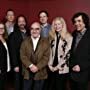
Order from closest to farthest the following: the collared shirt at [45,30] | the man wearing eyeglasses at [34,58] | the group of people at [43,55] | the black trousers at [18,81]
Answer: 1. the group of people at [43,55]
2. the man wearing eyeglasses at [34,58]
3. the black trousers at [18,81]
4. the collared shirt at [45,30]

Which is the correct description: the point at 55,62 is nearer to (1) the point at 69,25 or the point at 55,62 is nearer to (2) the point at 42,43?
(2) the point at 42,43

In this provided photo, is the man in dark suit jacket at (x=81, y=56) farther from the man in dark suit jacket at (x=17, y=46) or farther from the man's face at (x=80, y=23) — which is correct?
the man in dark suit jacket at (x=17, y=46)

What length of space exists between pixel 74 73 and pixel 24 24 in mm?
1146

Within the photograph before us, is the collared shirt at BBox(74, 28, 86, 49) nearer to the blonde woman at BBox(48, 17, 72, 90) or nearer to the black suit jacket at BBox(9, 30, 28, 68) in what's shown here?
the blonde woman at BBox(48, 17, 72, 90)

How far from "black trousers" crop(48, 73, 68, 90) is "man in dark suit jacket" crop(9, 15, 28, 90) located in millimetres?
A: 508

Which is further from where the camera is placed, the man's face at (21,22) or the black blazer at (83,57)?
the man's face at (21,22)

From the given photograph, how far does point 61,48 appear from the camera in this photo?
4027mm

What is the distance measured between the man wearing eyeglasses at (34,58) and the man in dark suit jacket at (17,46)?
0.18 m

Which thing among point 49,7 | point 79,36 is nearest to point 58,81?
point 79,36

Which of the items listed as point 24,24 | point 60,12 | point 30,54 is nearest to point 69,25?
point 60,12

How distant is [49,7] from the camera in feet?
17.6

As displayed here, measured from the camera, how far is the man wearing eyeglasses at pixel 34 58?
396cm

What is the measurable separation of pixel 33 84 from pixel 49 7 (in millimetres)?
1810

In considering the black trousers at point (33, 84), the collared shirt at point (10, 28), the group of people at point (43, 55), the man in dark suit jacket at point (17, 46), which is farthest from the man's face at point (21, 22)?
the black trousers at point (33, 84)
